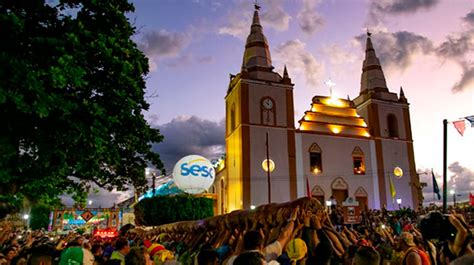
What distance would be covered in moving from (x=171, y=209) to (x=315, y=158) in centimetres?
1634

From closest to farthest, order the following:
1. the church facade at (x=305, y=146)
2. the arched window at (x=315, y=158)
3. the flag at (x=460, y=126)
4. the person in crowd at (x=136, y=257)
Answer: the person in crowd at (x=136, y=257) → the flag at (x=460, y=126) → the church facade at (x=305, y=146) → the arched window at (x=315, y=158)

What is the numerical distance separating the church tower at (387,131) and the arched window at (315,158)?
5384mm

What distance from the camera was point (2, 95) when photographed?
532 cm

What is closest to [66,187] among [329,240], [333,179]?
[329,240]

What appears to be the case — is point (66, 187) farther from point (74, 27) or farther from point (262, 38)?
point (262, 38)

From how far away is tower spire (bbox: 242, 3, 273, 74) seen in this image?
33.8 m

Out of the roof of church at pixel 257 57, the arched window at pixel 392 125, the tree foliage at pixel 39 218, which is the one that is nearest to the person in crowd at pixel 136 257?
the roof of church at pixel 257 57

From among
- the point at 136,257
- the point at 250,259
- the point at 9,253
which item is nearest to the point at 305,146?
the point at 9,253

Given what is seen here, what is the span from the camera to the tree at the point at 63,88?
5777 millimetres

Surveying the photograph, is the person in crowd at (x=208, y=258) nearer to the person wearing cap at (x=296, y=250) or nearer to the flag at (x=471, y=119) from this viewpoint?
the person wearing cap at (x=296, y=250)

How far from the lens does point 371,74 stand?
38.2m

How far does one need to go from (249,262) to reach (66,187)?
9.38 metres

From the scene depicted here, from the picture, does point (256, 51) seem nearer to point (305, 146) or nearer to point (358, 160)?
point (305, 146)

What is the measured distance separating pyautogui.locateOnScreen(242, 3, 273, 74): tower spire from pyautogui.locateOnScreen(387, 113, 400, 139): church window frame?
12600mm
